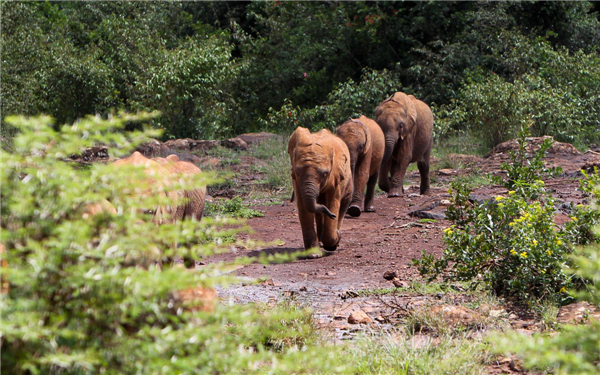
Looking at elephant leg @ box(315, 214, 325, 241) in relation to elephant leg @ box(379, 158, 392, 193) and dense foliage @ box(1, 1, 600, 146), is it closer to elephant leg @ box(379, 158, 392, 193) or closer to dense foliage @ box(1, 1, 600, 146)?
elephant leg @ box(379, 158, 392, 193)

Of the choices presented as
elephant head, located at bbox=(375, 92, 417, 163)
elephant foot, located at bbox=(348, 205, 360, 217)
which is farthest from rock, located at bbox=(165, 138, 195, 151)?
elephant foot, located at bbox=(348, 205, 360, 217)

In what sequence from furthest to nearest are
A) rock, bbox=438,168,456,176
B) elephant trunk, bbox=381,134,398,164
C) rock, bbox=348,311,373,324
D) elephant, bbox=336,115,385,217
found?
rock, bbox=438,168,456,176 < elephant trunk, bbox=381,134,398,164 < elephant, bbox=336,115,385,217 < rock, bbox=348,311,373,324

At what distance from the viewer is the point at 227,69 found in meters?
22.2

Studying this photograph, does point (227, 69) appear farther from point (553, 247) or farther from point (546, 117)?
point (553, 247)

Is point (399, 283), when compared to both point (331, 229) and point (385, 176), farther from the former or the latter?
point (385, 176)

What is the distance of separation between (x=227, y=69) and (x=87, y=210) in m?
19.3

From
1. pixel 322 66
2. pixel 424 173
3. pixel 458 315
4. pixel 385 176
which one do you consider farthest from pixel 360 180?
pixel 322 66

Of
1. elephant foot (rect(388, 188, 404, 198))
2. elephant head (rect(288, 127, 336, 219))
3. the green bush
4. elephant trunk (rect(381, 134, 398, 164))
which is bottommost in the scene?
elephant foot (rect(388, 188, 404, 198))

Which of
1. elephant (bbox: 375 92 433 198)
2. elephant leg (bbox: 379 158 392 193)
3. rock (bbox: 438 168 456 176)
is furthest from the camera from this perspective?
rock (bbox: 438 168 456 176)

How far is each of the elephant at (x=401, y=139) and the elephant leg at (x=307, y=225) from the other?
453 centimetres

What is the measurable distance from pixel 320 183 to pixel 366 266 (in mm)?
1123

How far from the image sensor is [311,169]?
29.5 feet

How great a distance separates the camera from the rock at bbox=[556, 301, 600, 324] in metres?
5.57

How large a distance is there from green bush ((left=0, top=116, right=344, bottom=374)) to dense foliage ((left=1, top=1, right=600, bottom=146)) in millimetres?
16558
